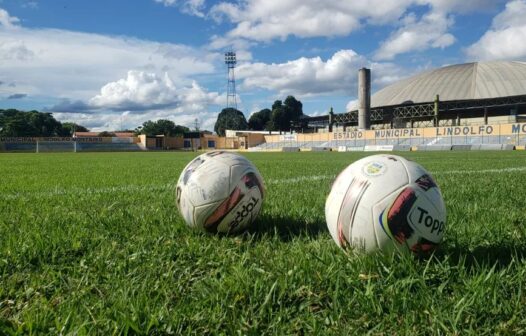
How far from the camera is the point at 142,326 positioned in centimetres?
192

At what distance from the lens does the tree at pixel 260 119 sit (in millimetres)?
128000

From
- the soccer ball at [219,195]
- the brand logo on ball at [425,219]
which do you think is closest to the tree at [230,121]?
the soccer ball at [219,195]

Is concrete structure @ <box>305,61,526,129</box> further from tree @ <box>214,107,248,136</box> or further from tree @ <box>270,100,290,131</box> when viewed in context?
tree @ <box>214,107,248,136</box>

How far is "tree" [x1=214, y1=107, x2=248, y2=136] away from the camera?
419 ft

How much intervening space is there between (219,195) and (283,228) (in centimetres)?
71

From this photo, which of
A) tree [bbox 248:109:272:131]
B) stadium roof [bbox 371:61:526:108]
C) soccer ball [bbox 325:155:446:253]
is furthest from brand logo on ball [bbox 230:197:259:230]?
tree [bbox 248:109:272:131]

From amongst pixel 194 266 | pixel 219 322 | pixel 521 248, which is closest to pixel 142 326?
pixel 219 322

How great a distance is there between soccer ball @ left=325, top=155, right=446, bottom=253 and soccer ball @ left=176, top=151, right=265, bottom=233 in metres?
0.95

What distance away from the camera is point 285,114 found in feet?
381

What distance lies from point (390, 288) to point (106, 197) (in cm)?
499

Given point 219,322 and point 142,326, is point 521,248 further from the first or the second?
point 142,326

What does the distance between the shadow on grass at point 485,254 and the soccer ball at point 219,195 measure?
1516 mm

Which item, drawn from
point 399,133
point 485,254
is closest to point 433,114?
point 399,133

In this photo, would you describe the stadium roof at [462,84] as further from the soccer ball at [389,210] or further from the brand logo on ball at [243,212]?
the soccer ball at [389,210]
